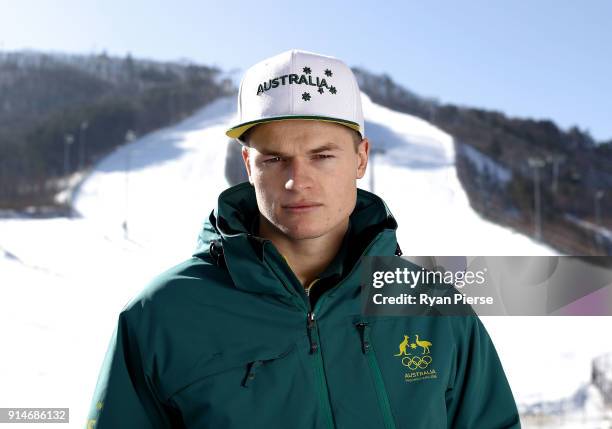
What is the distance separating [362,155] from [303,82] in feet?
1.23

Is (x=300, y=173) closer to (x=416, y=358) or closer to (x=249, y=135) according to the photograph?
(x=249, y=135)

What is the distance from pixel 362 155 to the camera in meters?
2.24

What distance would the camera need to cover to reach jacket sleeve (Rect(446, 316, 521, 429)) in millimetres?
2232

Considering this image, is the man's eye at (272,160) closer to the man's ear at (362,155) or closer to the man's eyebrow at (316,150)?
the man's eyebrow at (316,150)

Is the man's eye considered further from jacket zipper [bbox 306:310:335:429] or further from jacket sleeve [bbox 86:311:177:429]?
jacket sleeve [bbox 86:311:177:429]

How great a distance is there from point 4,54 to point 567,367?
10778 cm

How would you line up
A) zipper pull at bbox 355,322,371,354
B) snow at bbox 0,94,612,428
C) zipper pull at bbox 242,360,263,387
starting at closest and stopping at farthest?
zipper pull at bbox 242,360,263,387, zipper pull at bbox 355,322,371,354, snow at bbox 0,94,612,428

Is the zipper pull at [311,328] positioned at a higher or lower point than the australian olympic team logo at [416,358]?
higher

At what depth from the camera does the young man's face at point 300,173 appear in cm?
201

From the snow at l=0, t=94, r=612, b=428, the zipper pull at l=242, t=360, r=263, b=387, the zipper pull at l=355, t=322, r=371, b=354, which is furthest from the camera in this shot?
the snow at l=0, t=94, r=612, b=428

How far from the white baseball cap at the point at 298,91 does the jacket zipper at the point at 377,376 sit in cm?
65

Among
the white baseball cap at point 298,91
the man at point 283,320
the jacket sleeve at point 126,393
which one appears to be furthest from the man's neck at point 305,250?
the jacket sleeve at point 126,393

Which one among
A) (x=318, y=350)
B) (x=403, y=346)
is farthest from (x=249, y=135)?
(x=403, y=346)
